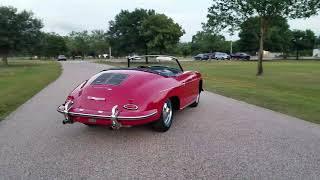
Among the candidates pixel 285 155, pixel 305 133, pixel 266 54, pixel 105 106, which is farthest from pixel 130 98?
pixel 266 54

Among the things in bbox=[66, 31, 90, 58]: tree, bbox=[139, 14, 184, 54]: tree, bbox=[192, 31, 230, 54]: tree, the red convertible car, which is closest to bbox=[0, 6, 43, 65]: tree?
bbox=[139, 14, 184, 54]: tree

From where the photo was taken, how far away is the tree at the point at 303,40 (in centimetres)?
8062

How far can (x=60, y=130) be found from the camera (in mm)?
7191

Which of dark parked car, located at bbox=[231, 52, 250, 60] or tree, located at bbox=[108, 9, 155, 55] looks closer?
tree, located at bbox=[108, 9, 155, 55]

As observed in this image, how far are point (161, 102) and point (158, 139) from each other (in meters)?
0.70

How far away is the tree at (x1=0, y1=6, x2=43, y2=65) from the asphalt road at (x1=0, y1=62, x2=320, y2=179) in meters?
38.9

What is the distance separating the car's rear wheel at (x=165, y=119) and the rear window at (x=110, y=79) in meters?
0.91

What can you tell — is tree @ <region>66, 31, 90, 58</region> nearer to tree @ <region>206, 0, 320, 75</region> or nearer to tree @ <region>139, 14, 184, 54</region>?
tree @ <region>139, 14, 184, 54</region>

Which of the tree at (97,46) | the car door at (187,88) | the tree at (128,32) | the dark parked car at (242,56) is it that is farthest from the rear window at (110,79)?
the tree at (97,46)

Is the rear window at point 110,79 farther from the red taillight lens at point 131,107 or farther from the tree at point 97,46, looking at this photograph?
the tree at point 97,46

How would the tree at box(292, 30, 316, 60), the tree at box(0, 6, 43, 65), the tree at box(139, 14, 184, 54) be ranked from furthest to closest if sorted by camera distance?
the tree at box(292, 30, 316, 60), the tree at box(139, 14, 184, 54), the tree at box(0, 6, 43, 65)

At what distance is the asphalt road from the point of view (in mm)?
4746

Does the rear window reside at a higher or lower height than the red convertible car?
higher

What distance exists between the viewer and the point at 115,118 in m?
6.05
